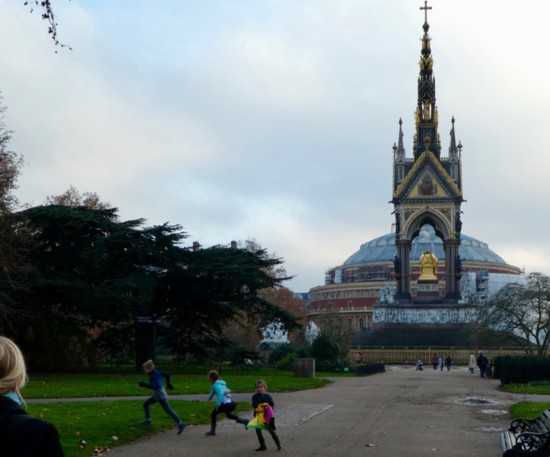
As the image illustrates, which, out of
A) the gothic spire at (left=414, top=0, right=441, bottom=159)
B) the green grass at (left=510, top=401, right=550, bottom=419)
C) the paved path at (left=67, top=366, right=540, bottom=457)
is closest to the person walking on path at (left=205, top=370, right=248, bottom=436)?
the paved path at (left=67, top=366, right=540, bottom=457)

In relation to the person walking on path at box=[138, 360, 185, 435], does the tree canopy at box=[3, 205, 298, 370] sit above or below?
above

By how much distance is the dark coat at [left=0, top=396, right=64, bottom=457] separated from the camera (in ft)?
13.2

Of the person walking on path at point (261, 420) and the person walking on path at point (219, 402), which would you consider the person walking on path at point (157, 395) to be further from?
the person walking on path at point (261, 420)

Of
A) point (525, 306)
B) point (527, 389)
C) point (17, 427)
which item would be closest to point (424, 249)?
point (525, 306)

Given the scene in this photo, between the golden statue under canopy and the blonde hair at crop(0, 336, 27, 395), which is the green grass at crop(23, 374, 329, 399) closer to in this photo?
the blonde hair at crop(0, 336, 27, 395)

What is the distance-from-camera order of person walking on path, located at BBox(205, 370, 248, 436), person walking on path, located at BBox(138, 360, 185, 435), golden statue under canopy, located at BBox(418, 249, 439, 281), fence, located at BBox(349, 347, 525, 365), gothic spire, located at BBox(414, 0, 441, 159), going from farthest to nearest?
golden statue under canopy, located at BBox(418, 249, 439, 281)
gothic spire, located at BBox(414, 0, 441, 159)
fence, located at BBox(349, 347, 525, 365)
person walking on path, located at BBox(138, 360, 185, 435)
person walking on path, located at BBox(205, 370, 248, 436)

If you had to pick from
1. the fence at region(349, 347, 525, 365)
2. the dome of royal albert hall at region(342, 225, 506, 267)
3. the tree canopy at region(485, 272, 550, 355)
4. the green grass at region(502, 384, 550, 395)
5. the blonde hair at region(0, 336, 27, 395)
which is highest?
the dome of royal albert hall at region(342, 225, 506, 267)

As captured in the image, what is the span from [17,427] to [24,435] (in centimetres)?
5

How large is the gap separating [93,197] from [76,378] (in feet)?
97.0

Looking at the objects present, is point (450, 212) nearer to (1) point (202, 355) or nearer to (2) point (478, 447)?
(1) point (202, 355)

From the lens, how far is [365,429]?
1862cm

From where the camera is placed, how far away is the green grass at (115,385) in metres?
27.4

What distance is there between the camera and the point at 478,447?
53.0ft

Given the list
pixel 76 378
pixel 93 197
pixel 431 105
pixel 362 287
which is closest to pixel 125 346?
pixel 76 378
